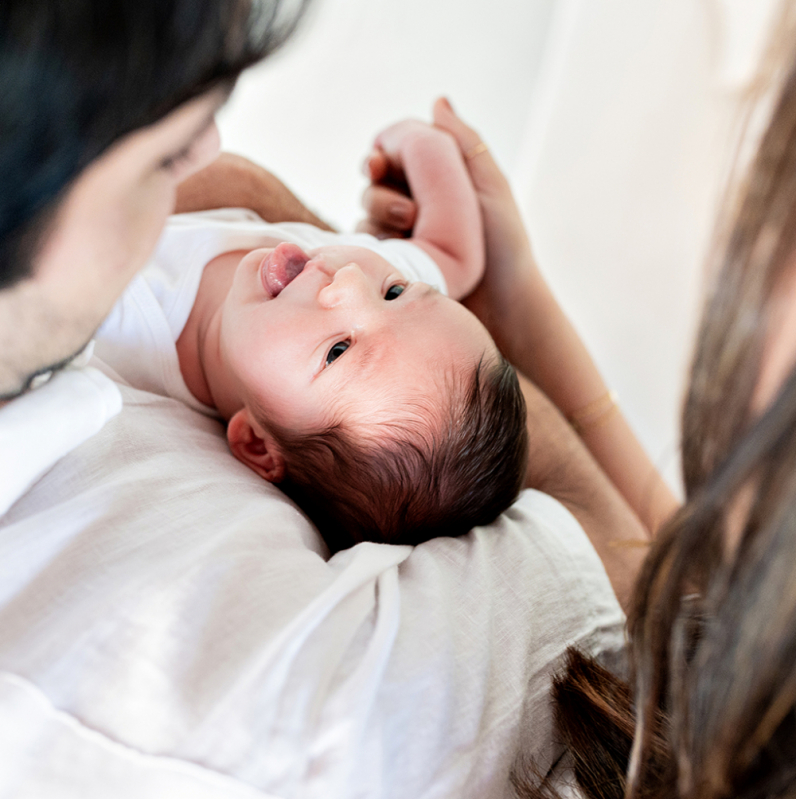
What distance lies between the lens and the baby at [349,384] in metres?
0.90

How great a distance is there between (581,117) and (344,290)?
5.43 feet

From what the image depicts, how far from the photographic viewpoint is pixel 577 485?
1.10m

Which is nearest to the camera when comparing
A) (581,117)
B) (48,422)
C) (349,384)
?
(48,422)

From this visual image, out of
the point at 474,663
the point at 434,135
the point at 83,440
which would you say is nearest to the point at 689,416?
the point at 474,663

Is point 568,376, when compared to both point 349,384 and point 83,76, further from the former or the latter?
point 83,76

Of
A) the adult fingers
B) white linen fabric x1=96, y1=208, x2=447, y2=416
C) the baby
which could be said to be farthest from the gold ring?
the baby

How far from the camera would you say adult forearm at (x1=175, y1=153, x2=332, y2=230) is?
1.26 meters

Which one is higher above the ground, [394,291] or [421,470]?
[394,291]

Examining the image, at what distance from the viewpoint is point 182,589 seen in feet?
1.90

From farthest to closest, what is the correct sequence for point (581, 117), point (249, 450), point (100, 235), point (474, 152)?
point (581, 117) → point (474, 152) → point (249, 450) → point (100, 235)

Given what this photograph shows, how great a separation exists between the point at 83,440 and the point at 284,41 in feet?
1.48

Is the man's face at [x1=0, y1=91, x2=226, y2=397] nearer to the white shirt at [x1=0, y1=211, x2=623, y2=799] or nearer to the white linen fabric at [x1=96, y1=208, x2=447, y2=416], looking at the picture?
the white shirt at [x1=0, y1=211, x2=623, y2=799]

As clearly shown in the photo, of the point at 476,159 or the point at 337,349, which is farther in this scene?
the point at 476,159

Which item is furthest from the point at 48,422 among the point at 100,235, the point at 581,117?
the point at 581,117
